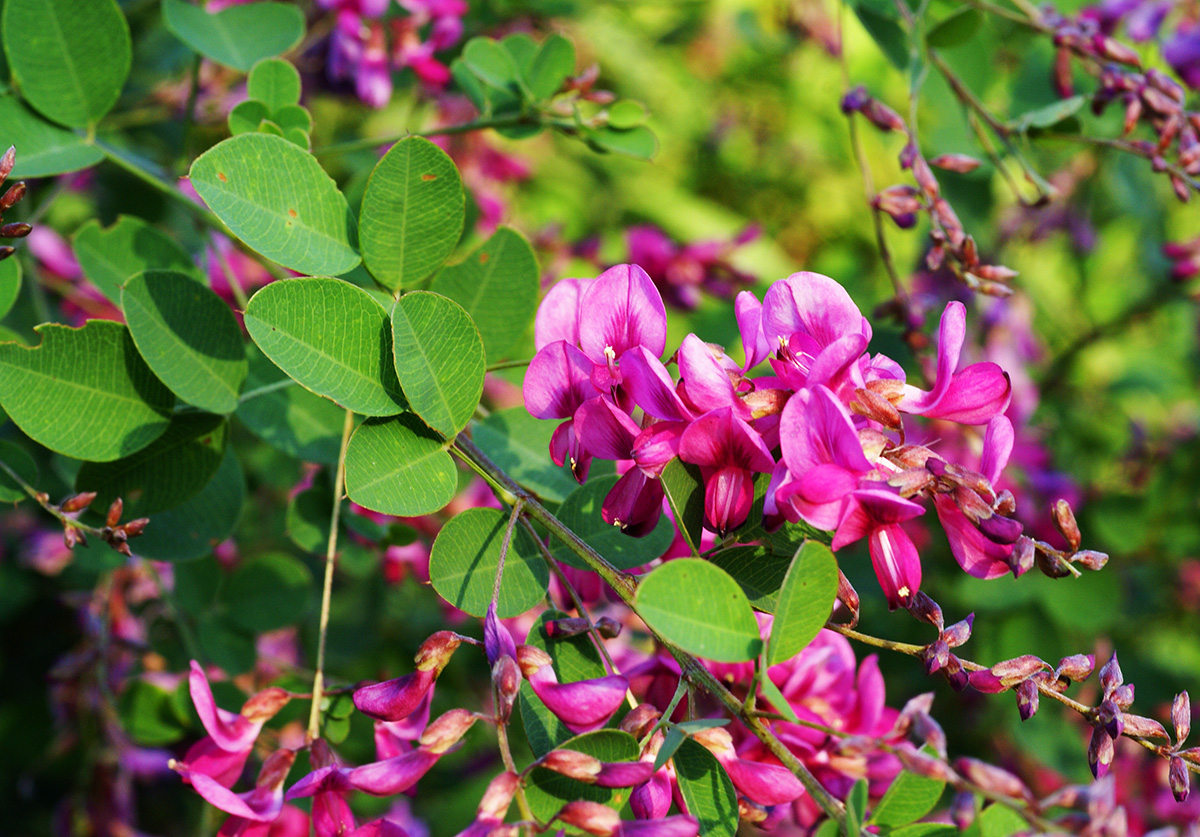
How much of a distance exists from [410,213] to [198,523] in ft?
1.61

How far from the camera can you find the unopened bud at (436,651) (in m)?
0.74

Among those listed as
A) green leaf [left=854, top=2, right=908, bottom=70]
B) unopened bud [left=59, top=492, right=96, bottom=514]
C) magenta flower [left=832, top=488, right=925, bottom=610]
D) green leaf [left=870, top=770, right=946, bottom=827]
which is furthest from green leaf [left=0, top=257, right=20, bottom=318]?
green leaf [left=854, top=2, right=908, bottom=70]

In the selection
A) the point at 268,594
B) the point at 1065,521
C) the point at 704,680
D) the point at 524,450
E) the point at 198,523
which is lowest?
the point at 268,594

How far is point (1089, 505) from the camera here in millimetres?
2266

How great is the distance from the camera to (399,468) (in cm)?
80

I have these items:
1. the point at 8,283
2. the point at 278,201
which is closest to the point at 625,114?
the point at 278,201

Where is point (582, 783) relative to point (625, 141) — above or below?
below

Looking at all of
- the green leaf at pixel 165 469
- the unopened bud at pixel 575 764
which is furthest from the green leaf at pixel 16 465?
the unopened bud at pixel 575 764

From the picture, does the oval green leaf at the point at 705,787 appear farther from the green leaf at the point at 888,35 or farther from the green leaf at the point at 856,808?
the green leaf at the point at 888,35

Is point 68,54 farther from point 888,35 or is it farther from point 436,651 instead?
point 888,35

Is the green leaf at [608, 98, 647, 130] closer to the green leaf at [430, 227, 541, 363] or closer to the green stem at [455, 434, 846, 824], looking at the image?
the green leaf at [430, 227, 541, 363]

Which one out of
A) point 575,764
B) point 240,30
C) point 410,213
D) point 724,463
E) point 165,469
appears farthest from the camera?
point 240,30

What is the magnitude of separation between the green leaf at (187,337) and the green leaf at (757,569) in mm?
544

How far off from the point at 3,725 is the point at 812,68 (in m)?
3.97
